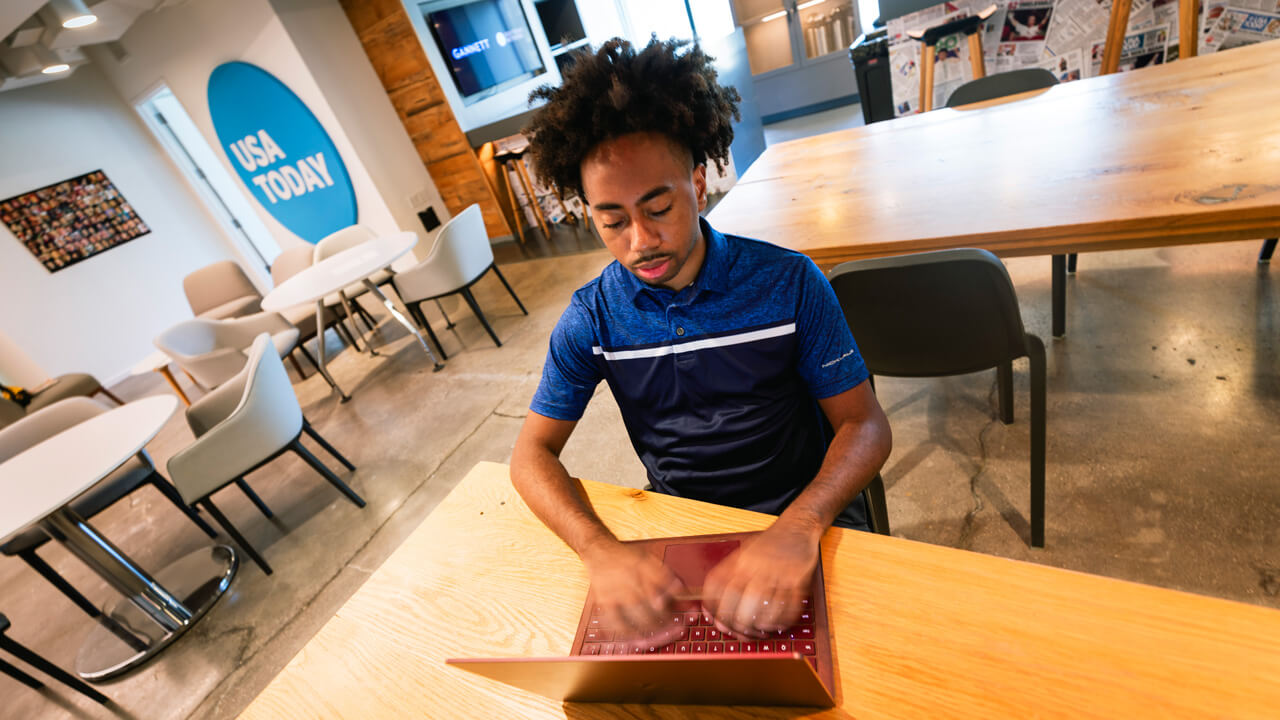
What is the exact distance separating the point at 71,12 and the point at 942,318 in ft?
19.5

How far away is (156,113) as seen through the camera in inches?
241

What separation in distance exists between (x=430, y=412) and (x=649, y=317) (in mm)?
2622

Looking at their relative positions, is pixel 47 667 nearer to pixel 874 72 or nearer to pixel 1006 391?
pixel 1006 391

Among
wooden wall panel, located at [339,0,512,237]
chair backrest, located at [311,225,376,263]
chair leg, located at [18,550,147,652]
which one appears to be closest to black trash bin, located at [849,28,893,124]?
wooden wall panel, located at [339,0,512,237]

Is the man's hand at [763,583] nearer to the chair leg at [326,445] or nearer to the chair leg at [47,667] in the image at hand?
the chair leg at [47,667]

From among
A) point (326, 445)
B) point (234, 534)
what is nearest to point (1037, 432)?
point (234, 534)

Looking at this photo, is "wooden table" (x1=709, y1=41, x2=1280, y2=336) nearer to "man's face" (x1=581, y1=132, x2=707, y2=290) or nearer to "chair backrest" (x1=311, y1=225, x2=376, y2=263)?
"man's face" (x1=581, y1=132, x2=707, y2=290)

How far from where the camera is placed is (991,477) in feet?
5.55

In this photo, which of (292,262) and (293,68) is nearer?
(292,262)

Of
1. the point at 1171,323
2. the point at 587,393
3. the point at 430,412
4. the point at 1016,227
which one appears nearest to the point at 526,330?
the point at 430,412

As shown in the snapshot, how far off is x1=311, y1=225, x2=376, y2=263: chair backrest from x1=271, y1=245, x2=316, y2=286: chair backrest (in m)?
0.05

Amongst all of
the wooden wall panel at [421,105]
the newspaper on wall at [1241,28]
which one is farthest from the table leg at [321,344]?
the newspaper on wall at [1241,28]

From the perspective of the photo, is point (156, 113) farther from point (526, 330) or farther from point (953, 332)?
point (953, 332)

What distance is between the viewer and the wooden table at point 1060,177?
108 centimetres
